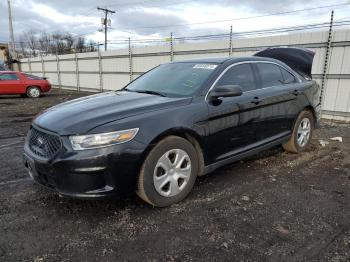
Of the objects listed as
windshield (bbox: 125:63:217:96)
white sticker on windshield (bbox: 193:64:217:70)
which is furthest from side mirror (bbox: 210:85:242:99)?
white sticker on windshield (bbox: 193:64:217:70)

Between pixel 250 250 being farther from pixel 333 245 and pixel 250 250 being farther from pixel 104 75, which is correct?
pixel 104 75

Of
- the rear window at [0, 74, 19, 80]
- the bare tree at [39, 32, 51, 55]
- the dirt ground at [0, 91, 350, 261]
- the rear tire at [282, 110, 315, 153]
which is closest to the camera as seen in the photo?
the dirt ground at [0, 91, 350, 261]

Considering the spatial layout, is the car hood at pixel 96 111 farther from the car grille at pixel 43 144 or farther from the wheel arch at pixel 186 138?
the wheel arch at pixel 186 138

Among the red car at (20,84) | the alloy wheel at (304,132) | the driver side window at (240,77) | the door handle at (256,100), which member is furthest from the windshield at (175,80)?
the red car at (20,84)

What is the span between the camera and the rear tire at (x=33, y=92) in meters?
16.5

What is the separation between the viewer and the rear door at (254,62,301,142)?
14.3ft

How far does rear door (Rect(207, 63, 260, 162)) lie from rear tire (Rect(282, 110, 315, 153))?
125cm

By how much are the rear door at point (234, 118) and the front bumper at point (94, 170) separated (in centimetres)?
107

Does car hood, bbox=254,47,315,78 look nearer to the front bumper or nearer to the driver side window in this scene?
the driver side window

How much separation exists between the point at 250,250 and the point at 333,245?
2.46 ft

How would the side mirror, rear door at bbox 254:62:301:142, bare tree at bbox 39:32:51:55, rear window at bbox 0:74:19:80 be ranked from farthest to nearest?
bare tree at bbox 39:32:51:55 < rear window at bbox 0:74:19:80 < rear door at bbox 254:62:301:142 < the side mirror

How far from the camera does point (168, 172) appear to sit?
3287mm

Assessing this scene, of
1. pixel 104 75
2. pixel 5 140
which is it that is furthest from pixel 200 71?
pixel 104 75

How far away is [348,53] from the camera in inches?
320
